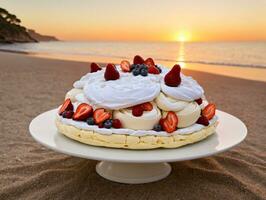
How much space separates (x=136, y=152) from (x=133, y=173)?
387mm

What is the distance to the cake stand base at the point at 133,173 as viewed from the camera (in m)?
2.51

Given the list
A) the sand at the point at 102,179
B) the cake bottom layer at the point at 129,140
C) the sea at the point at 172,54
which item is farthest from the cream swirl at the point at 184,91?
the sea at the point at 172,54

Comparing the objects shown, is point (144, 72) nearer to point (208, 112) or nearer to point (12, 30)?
point (208, 112)

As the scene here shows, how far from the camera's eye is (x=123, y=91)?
7.42 feet

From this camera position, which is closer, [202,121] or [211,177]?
[202,121]

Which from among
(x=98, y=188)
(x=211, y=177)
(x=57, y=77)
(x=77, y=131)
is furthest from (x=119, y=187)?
(x=57, y=77)

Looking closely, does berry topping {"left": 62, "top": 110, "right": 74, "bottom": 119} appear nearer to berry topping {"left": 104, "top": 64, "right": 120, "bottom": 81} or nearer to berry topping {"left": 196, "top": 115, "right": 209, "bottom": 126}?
berry topping {"left": 104, "top": 64, "right": 120, "bottom": 81}

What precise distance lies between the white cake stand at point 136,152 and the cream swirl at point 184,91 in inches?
11.7

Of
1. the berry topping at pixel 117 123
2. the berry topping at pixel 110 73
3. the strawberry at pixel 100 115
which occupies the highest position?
the berry topping at pixel 110 73

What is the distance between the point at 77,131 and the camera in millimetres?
2289

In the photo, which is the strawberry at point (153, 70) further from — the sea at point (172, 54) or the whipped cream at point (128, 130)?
the sea at point (172, 54)

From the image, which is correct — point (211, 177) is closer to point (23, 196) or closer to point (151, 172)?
point (151, 172)

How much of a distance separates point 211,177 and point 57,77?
19.6ft

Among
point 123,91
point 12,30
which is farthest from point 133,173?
point 12,30
